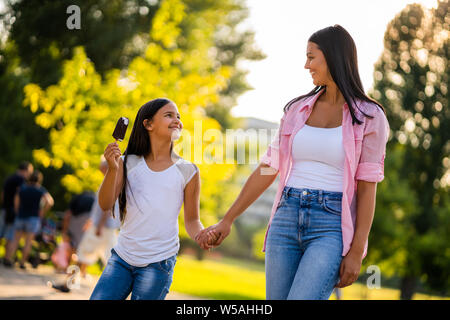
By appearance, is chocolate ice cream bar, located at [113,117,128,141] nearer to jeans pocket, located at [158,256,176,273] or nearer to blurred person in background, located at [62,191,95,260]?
jeans pocket, located at [158,256,176,273]

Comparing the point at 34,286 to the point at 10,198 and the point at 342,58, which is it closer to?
the point at 10,198

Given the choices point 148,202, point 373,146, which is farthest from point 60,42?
point 373,146

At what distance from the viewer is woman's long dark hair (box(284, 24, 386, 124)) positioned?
10.5 feet

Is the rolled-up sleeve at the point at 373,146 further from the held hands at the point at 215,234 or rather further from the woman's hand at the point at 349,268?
the held hands at the point at 215,234

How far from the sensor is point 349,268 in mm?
2998

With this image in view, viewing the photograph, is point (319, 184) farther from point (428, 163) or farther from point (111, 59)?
point (428, 163)

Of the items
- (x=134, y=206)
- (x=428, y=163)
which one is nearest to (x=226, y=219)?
(x=134, y=206)

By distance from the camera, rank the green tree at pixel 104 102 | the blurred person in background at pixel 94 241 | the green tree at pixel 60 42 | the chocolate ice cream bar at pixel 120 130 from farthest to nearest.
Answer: the green tree at pixel 60 42, the green tree at pixel 104 102, the blurred person in background at pixel 94 241, the chocolate ice cream bar at pixel 120 130

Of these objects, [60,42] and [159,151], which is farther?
[60,42]

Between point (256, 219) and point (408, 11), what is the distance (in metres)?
59.0

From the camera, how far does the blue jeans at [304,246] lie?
9.64ft

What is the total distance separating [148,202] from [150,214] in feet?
0.25

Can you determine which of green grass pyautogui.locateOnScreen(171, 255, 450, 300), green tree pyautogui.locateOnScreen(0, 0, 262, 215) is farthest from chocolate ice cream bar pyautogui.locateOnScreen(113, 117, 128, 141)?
green tree pyautogui.locateOnScreen(0, 0, 262, 215)

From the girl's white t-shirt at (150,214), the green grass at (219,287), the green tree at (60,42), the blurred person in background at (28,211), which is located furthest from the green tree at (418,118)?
the girl's white t-shirt at (150,214)
